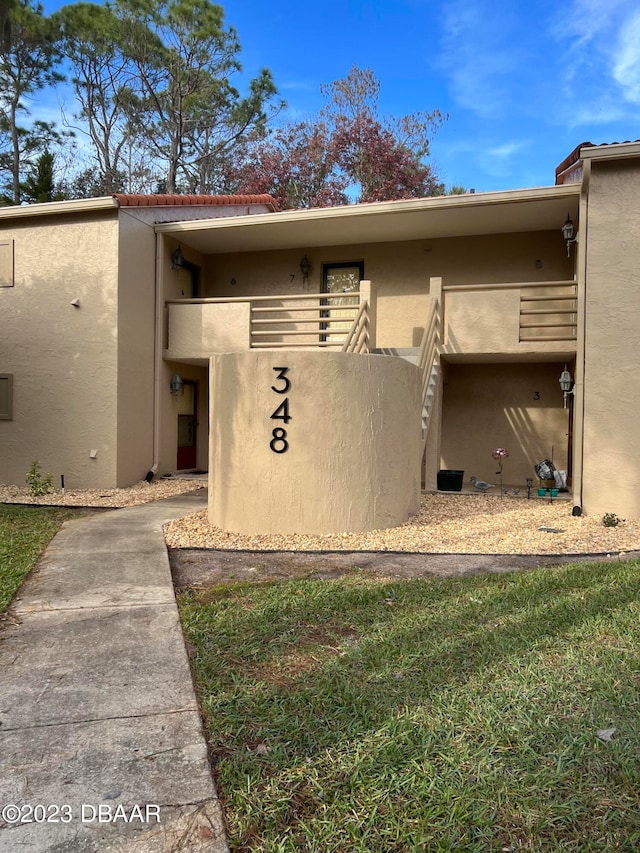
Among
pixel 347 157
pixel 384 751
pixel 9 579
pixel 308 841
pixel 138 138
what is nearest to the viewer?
pixel 308 841

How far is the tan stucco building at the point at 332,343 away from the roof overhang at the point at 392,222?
0.20ft

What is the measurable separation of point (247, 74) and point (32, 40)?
8570 mm

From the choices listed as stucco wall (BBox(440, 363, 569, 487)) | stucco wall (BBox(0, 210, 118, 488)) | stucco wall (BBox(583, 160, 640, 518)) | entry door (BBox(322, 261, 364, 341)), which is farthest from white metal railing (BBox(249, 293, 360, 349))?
stucco wall (BBox(583, 160, 640, 518))

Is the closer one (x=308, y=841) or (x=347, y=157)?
(x=308, y=841)

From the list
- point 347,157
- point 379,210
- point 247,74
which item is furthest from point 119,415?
point 247,74

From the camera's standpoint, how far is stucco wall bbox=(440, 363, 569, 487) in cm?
1230

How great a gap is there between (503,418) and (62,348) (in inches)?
349

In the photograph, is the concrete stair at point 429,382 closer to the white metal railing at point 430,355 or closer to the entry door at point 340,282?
the white metal railing at point 430,355

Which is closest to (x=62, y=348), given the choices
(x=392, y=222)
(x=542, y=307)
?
(x=392, y=222)

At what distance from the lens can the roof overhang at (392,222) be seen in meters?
10.4

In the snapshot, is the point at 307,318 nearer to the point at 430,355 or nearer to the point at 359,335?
the point at 359,335

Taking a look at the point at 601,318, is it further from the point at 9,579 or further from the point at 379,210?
the point at 9,579

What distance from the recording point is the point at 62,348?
36.1 ft

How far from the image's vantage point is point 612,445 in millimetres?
8445
